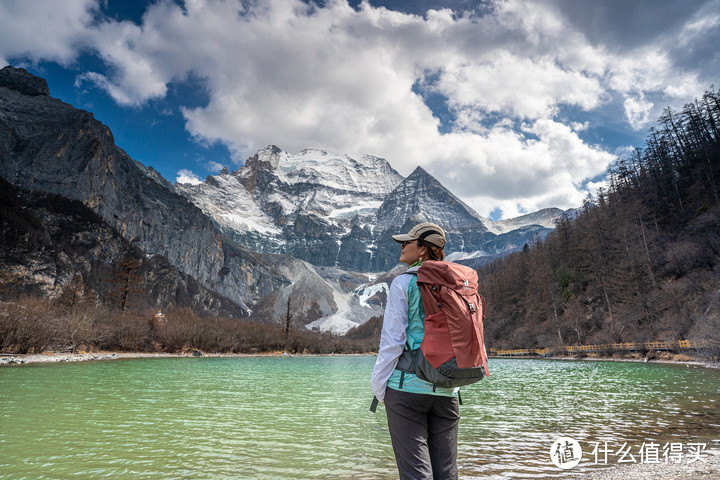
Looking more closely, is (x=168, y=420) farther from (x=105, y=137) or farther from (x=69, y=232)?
(x=105, y=137)

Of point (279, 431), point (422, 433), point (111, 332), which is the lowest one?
point (279, 431)

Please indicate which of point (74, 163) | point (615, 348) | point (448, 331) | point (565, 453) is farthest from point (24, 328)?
point (74, 163)

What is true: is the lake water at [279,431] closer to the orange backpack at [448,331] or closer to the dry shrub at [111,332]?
the orange backpack at [448,331]

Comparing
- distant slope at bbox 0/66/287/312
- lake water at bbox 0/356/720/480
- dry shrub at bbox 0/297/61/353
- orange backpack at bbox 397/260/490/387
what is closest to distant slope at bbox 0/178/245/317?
distant slope at bbox 0/66/287/312

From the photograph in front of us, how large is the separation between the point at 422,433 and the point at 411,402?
0.23m

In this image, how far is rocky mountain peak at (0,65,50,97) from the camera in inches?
5089

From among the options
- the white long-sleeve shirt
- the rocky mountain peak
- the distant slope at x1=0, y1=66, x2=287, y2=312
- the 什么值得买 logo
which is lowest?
the 什么值得买 logo

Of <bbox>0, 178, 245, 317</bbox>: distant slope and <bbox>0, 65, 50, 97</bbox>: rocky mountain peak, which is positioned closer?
<bbox>0, 178, 245, 317</bbox>: distant slope

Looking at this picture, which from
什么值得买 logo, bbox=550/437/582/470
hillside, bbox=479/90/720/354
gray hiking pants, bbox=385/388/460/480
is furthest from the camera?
hillside, bbox=479/90/720/354

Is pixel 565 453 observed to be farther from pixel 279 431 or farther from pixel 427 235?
pixel 427 235

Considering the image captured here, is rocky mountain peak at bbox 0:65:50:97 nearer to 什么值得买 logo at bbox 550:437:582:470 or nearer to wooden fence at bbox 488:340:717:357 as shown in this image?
wooden fence at bbox 488:340:717:357

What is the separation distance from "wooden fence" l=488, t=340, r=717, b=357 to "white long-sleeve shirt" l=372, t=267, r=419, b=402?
1402 inches

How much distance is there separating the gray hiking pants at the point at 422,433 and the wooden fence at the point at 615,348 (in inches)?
1388

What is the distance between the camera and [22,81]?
131875mm
